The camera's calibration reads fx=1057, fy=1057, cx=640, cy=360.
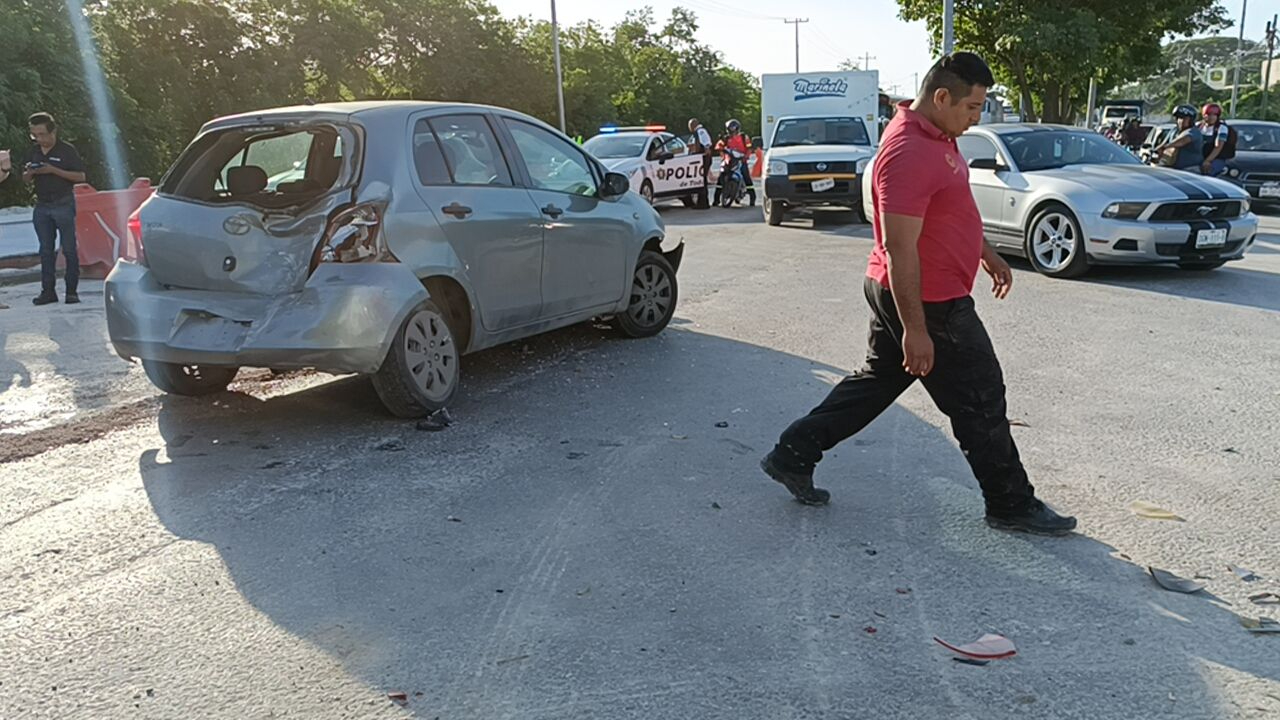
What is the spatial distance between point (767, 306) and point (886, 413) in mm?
3551

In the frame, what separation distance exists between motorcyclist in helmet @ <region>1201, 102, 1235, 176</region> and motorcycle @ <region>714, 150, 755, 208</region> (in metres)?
8.69

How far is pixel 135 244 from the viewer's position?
588cm

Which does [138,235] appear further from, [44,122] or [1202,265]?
[1202,265]

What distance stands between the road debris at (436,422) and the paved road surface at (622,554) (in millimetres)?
96

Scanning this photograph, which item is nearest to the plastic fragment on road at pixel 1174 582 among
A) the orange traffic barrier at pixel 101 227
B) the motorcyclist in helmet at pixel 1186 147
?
the orange traffic barrier at pixel 101 227

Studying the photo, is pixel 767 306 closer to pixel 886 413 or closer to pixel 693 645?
pixel 886 413

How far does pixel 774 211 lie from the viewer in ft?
55.0

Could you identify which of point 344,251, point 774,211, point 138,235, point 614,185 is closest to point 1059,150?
point 774,211

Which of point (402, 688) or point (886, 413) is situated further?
point (886, 413)

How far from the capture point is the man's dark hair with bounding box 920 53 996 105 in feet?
12.5

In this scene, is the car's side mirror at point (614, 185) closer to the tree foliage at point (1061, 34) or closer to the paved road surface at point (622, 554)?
the paved road surface at point (622, 554)

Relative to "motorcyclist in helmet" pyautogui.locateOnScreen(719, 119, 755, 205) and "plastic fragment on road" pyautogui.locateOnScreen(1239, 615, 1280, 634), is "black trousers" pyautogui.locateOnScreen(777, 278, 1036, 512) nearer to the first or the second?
"plastic fragment on road" pyautogui.locateOnScreen(1239, 615, 1280, 634)

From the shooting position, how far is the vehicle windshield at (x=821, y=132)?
17.6 meters

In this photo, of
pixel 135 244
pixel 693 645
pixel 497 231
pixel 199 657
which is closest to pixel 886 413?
pixel 497 231
